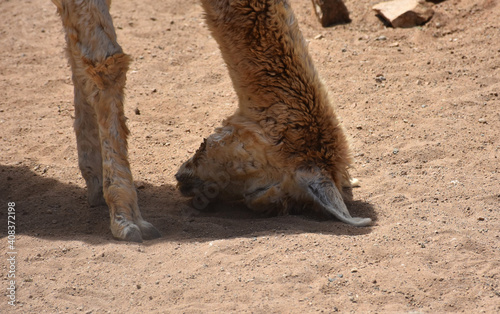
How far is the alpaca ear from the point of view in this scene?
13.1ft

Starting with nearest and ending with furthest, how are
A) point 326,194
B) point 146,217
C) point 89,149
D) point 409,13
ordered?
point 326,194 < point 146,217 < point 89,149 < point 409,13

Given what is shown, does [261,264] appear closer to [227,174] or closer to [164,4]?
[227,174]

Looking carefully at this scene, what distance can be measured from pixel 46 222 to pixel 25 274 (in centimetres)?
98

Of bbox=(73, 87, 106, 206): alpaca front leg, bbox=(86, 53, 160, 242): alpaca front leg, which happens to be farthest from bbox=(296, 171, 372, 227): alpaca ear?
bbox=(73, 87, 106, 206): alpaca front leg

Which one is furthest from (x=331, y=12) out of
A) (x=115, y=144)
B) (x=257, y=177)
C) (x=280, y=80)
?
(x=115, y=144)

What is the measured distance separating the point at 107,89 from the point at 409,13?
507cm

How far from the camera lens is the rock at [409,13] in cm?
788

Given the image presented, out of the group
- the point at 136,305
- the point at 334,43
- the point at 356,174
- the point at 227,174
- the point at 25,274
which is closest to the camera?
the point at 136,305

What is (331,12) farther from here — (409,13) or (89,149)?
(89,149)

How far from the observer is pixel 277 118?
4066 millimetres

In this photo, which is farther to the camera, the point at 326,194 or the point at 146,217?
the point at 146,217

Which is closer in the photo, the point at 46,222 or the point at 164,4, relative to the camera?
the point at 46,222

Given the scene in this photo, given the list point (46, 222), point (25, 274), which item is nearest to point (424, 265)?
point (25, 274)

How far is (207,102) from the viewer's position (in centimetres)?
682
